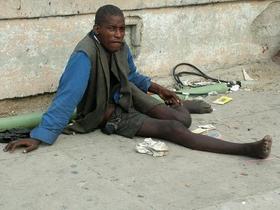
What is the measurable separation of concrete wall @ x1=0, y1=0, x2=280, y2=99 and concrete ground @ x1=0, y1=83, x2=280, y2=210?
959 millimetres

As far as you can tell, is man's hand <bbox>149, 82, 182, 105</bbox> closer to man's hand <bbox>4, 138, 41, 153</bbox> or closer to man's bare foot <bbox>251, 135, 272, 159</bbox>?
man's bare foot <bbox>251, 135, 272, 159</bbox>

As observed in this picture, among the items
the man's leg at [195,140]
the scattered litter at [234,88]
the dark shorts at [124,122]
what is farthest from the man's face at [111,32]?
the scattered litter at [234,88]

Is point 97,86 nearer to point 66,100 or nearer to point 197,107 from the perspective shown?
point 66,100

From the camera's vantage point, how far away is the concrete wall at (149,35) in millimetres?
5172

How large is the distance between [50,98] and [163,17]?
4.97 ft

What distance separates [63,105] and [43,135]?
264 mm

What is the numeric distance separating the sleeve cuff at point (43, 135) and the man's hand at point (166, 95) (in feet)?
3.74

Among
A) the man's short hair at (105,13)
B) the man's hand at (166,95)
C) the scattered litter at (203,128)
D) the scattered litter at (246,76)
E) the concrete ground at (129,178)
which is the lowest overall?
the concrete ground at (129,178)

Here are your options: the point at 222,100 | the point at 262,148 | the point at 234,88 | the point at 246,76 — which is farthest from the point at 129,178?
the point at 246,76

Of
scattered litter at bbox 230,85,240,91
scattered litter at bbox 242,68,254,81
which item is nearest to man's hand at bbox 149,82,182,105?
scattered litter at bbox 230,85,240,91

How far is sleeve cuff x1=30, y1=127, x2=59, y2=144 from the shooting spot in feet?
14.0

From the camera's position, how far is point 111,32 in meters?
4.43

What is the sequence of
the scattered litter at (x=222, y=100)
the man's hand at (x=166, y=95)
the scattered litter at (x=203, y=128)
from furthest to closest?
the scattered litter at (x=222, y=100) → the man's hand at (x=166, y=95) → the scattered litter at (x=203, y=128)

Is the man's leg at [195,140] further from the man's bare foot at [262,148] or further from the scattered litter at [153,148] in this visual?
the scattered litter at [153,148]
